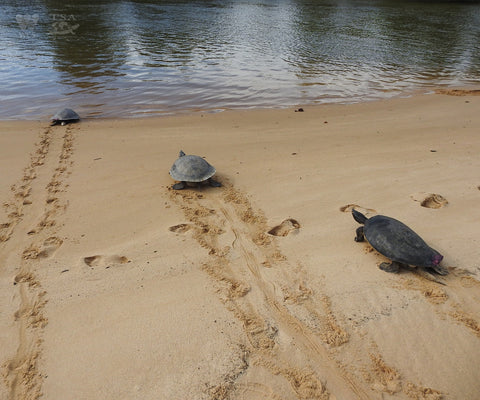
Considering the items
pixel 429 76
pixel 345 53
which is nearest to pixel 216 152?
pixel 429 76

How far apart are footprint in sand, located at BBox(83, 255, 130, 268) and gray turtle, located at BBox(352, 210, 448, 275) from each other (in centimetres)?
315

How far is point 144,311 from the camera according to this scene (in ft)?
10.7

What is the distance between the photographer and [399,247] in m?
3.71

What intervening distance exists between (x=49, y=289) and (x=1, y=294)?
0.50 metres

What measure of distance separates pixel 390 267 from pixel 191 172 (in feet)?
11.4

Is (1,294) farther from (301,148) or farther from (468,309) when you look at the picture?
(301,148)

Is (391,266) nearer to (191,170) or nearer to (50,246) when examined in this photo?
(191,170)

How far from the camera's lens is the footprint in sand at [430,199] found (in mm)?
4950

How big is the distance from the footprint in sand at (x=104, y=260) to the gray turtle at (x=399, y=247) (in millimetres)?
3148

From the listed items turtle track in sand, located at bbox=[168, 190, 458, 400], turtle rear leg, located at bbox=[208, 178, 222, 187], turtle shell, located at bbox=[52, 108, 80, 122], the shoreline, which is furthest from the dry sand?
the shoreline

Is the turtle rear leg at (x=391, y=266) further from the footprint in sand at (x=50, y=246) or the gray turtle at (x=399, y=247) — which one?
the footprint in sand at (x=50, y=246)

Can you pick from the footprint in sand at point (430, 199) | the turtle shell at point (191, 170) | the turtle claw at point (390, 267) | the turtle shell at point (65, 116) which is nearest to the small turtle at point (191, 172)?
the turtle shell at point (191, 170)

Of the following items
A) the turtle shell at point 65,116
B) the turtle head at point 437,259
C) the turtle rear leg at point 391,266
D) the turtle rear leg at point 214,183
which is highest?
the turtle head at point 437,259

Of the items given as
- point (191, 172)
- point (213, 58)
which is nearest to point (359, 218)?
point (191, 172)
